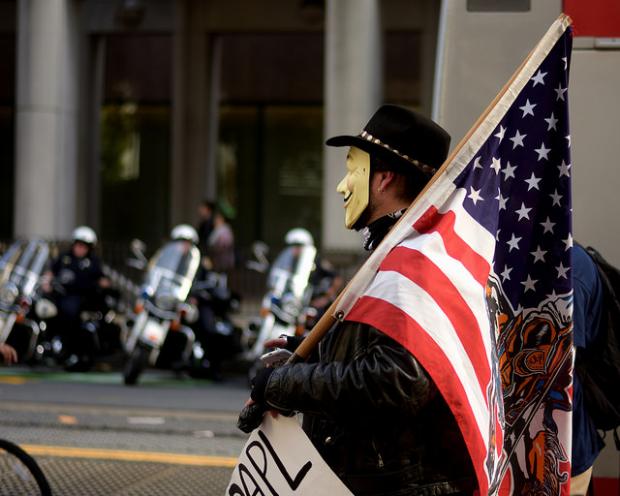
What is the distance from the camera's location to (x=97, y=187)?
2398 cm

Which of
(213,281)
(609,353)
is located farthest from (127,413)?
(609,353)

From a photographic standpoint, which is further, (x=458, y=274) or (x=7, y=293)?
(x=7, y=293)

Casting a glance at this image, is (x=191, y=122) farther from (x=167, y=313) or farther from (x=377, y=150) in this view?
(x=377, y=150)

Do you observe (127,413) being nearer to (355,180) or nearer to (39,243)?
→ (39,243)

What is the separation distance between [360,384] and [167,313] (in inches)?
439

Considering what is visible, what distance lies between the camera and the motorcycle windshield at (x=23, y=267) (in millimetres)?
15039

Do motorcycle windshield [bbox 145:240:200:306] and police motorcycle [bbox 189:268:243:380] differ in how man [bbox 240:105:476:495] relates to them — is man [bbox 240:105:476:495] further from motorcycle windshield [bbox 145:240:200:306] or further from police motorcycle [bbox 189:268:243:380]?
police motorcycle [bbox 189:268:243:380]

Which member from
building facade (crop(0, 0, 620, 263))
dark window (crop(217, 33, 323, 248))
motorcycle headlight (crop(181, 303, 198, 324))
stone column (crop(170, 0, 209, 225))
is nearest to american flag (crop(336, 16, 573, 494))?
motorcycle headlight (crop(181, 303, 198, 324))

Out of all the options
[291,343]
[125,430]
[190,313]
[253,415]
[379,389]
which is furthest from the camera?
[190,313]

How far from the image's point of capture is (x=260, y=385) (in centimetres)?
305

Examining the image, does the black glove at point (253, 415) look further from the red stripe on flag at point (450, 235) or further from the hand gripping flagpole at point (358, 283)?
the red stripe on flag at point (450, 235)

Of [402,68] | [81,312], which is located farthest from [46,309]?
[402,68]

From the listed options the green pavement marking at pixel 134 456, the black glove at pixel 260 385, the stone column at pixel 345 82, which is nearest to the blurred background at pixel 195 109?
the stone column at pixel 345 82

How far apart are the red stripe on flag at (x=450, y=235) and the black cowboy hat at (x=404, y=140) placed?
7.3 inches
